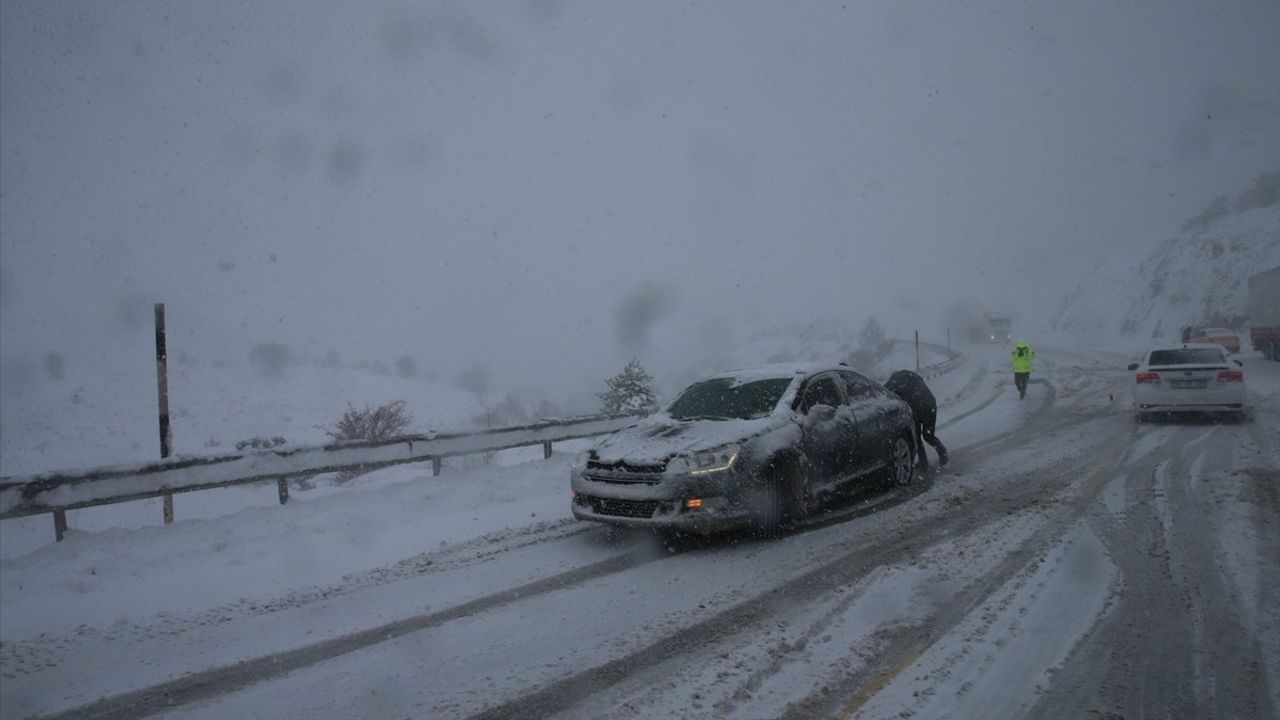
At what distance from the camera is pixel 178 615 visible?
17.0ft

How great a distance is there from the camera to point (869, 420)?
8.06 m

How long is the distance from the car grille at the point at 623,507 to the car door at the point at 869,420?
2.69m

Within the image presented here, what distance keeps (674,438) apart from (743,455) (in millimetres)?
743

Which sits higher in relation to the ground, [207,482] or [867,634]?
[207,482]

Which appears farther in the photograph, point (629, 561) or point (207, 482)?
point (207, 482)

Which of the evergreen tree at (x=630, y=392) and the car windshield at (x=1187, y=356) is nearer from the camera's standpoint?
the car windshield at (x=1187, y=356)

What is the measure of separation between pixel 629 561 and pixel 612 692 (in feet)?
7.78

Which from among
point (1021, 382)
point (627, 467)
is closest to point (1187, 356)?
point (1021, 382)

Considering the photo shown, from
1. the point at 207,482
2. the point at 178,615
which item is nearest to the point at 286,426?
the point at 207,482

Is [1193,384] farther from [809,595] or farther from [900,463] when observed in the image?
[809,595]

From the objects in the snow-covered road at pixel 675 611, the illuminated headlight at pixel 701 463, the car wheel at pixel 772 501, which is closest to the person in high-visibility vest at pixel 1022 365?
the snow-covered road at pixel 675 611

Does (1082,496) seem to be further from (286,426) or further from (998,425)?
(286,426)

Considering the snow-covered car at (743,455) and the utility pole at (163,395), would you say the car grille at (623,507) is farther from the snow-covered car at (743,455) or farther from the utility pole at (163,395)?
the utility pole at (163,395)

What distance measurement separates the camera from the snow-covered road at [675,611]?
11.6 ft
